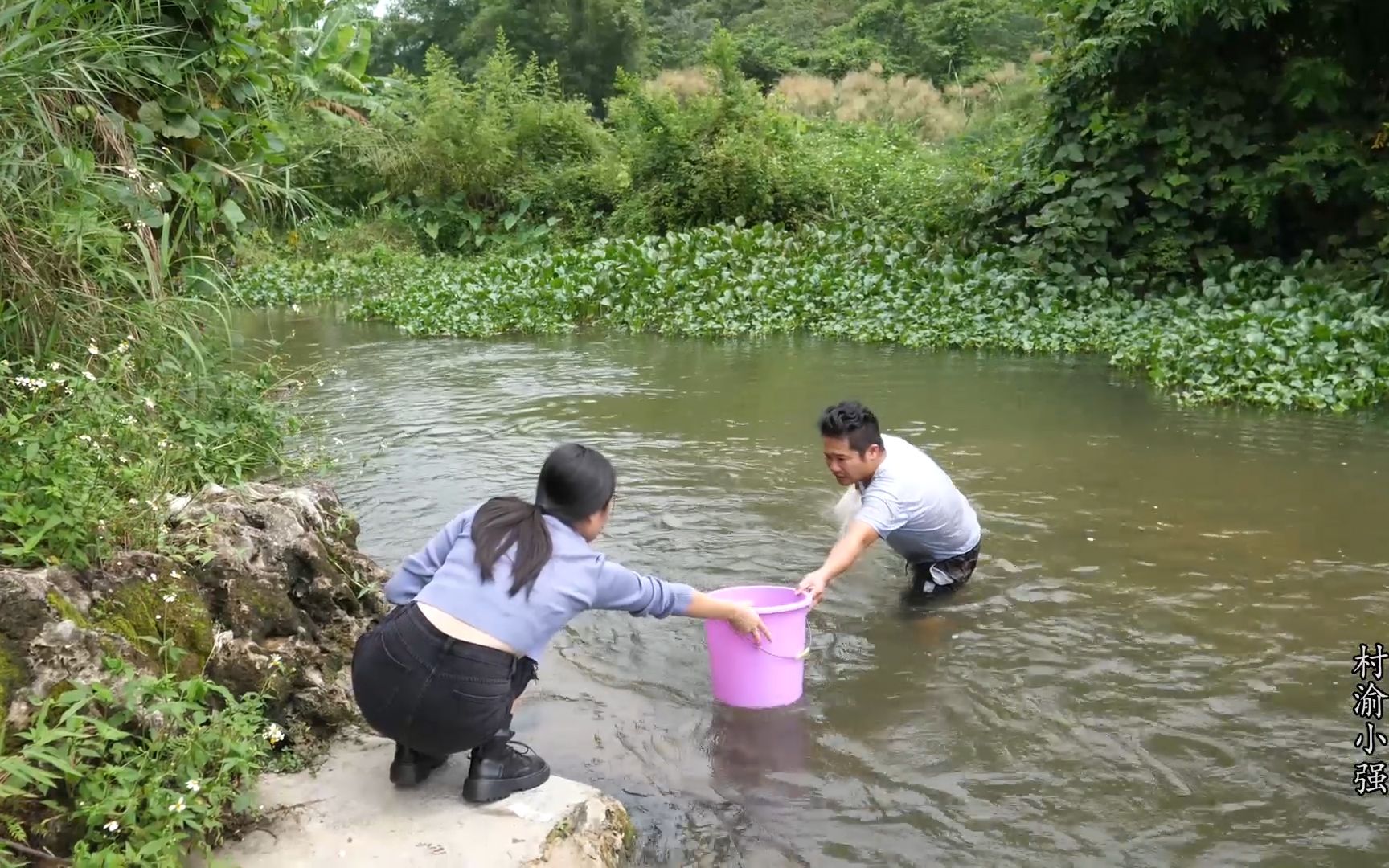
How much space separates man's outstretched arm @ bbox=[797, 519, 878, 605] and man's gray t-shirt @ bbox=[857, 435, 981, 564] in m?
0.04

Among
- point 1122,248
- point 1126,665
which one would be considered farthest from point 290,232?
point 1122,248

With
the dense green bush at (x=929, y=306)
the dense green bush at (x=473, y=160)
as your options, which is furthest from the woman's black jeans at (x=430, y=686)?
the dense green bush at (x=473, y=160)

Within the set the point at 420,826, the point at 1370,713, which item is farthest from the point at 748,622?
the point at 1370,713

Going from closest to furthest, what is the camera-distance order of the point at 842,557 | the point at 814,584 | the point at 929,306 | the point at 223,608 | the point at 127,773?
the point at 127,773
the point at 223,608
the point at 814,584
the point at 842,557
the point at 929,306

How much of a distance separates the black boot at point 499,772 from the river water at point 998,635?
382mm

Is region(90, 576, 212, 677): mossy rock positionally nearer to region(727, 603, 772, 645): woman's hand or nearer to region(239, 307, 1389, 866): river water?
region(239, 307, 1389, 866): river water

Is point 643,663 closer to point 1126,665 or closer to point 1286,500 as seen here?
point 1126,665

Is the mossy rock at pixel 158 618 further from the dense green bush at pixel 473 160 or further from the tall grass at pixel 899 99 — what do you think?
the tall grass at pixel 899 99

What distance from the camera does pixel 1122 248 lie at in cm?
1071

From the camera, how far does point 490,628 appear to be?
2.72 metres

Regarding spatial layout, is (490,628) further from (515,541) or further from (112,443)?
(112,443)

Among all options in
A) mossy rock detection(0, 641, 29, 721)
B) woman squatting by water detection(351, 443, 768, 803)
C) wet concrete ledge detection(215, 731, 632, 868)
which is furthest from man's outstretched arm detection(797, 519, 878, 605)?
mossy rock detection(0, 641, 29, 721)

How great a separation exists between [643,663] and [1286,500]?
3.40 metres

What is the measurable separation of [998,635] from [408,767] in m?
2.21
